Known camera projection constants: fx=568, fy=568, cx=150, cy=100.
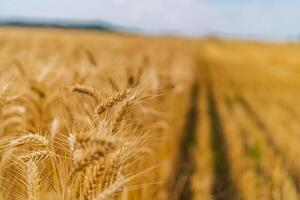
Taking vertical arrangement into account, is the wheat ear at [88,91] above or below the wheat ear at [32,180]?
above

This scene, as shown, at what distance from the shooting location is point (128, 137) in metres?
2.08

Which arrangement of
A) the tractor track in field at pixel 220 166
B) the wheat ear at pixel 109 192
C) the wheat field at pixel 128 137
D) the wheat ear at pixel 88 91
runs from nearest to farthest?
1. the wheat ear at pixel 109 192
2. the wheat field at pixel 128 137
3. the wheat ear at pixel 88 91
4. the tractor track in field at pixel 220 166

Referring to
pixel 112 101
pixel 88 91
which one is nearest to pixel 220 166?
pixel 88 91

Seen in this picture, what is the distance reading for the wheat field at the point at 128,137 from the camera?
1.84m

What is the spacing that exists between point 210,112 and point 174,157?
4857mm

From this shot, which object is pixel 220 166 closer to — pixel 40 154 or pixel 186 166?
pixel 186 166

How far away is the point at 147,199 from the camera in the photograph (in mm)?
3441

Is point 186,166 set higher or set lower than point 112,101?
higher

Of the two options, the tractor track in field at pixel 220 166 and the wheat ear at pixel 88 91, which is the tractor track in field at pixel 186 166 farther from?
the wheat ear at pixel 88 91

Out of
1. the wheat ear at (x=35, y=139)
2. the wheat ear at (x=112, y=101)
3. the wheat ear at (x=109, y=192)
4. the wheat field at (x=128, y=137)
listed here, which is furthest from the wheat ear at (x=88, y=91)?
the wheat ear at (x=109, y=192)

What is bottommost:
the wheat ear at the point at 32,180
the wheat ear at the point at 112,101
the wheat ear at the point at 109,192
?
the wheat ear at the point at 109,192

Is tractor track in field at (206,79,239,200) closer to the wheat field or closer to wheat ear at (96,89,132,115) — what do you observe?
the wheat field

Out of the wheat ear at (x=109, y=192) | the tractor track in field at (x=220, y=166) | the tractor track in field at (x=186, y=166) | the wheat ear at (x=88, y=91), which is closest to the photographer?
the wheat ear at (x=109, y=192)

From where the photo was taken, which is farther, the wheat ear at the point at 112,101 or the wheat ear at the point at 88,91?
the wheat ear at the point at 88,91
